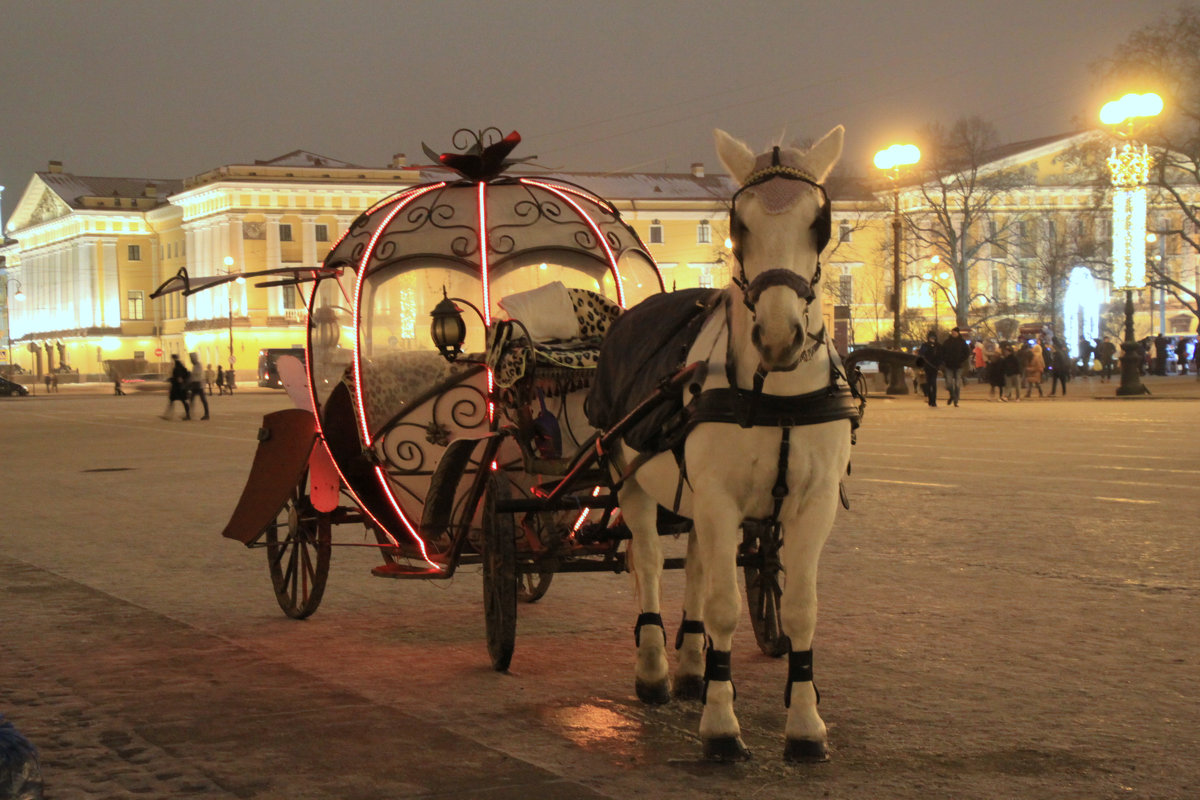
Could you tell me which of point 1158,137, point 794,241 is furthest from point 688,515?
point 1158,137

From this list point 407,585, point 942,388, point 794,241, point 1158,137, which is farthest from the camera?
point 942,388

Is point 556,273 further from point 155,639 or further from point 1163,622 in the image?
point 1163,622

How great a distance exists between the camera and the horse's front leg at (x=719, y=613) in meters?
5.44

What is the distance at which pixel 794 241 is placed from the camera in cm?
516

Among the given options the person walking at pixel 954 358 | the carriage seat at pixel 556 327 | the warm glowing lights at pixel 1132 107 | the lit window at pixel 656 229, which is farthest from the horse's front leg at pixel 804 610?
the lit window at pixel 656 229

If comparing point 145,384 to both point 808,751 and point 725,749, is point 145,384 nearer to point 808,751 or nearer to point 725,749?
point 725,749

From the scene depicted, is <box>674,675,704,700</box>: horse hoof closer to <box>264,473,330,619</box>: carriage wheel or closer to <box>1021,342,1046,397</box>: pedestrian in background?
<box>264,473,330,619</box>: carriage wheel

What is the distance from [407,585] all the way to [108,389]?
7789 cm

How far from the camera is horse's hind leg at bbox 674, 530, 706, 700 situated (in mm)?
6543

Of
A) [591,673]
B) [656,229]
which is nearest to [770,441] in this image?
[591,673]

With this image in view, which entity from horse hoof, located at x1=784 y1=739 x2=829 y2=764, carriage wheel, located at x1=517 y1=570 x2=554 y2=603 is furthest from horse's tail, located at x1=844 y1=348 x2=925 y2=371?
carriage wheel, located at x1=517 y1=570 x2=554 y2=603

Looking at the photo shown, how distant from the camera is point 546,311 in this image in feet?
26.0

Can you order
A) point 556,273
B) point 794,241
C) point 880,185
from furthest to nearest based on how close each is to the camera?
point 880,185, point 556,273, point 794,241

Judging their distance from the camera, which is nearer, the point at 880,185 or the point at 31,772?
the point at 31,772
